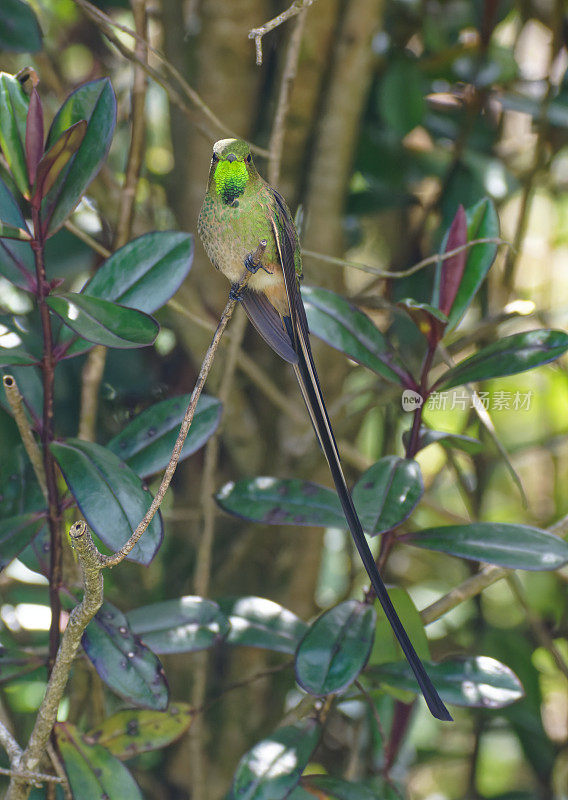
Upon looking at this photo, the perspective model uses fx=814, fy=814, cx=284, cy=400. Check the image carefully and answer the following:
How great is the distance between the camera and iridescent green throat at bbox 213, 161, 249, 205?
1091 mm

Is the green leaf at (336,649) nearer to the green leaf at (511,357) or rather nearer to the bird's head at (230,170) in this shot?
the green leaf at (511,357)

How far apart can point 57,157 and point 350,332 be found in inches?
17.2

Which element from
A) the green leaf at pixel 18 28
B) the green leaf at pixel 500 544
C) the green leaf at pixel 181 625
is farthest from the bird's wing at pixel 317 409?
the green leaf at pixel 18 28

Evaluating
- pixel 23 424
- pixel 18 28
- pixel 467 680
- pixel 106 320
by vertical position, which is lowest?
pixel 467 680

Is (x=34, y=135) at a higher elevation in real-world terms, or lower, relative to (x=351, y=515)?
higher

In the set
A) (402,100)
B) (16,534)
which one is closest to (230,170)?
(16,534)

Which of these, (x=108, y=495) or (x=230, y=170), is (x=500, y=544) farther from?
(x=230, y=170)

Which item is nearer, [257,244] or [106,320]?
[106,320]

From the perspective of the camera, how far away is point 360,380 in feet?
8.20

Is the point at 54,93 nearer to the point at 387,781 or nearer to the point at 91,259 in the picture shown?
the point at 91,259

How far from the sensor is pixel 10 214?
97 centimetres

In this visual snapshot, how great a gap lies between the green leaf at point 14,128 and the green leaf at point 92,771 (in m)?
0.68

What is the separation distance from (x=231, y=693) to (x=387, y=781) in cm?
42

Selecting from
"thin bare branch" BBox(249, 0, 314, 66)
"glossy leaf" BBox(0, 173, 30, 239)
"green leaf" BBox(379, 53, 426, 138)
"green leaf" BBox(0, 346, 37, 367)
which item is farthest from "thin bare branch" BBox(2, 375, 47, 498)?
"green leaf" BBox(379, 53, 426, 138)
